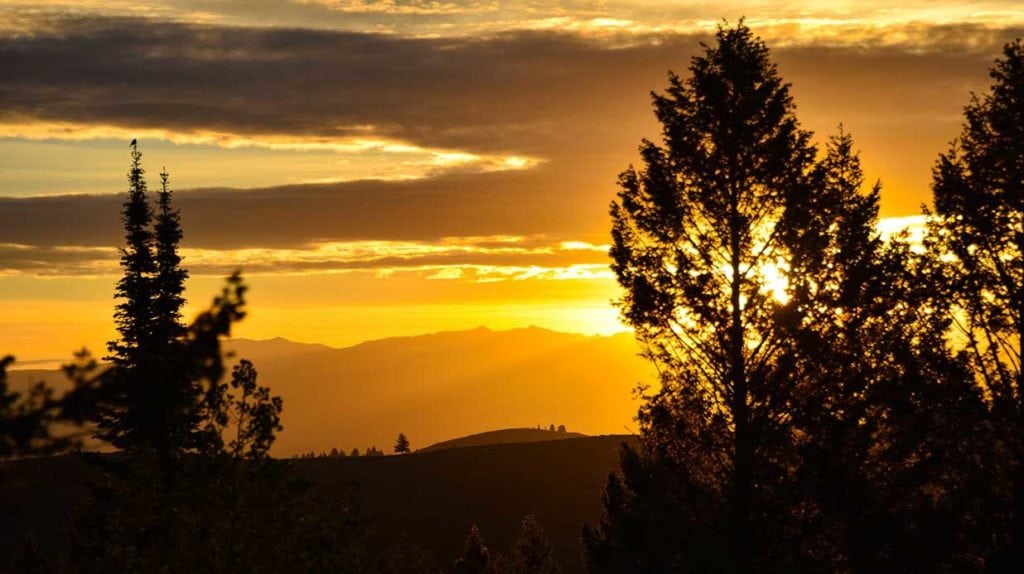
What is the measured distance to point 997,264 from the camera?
2395cm

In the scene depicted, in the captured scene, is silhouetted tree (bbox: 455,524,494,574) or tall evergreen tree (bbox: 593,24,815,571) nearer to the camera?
tall evergreen tree (bbox: 593,24,815,571)

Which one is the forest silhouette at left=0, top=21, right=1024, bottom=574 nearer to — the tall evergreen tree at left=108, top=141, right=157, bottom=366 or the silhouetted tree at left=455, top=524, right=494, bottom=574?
the tall evergreen tree at left=108, top=141, right=157, bottom=366

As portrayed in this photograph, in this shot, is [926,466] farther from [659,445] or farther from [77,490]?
[77,490]

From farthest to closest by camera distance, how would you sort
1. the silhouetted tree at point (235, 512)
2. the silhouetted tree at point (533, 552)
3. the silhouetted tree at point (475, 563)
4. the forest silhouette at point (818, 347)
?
1. the silhouetted tree at point (475, 563)
2. the silhouetted tree at point (533, 552)
3. the forest silhouette at point (818, 347)
4. the silhouetted tree at point (235, 512)

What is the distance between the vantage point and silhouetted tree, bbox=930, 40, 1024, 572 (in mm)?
23531

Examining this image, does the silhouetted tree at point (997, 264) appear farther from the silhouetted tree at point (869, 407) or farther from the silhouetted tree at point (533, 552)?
the silhouetted tree at point (533, 552)

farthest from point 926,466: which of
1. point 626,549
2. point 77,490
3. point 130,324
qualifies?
point 77,490

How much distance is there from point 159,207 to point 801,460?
2664 centimetres

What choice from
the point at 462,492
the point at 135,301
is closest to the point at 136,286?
the point at 135,301

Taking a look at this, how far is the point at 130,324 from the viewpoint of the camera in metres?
39.2

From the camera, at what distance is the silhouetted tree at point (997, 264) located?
926 inches

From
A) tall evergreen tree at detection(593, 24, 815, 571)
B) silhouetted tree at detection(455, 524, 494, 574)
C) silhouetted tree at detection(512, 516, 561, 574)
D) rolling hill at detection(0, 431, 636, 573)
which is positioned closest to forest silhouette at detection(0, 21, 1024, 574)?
tall evergreen tree at detection(593, 24, 815, 571)

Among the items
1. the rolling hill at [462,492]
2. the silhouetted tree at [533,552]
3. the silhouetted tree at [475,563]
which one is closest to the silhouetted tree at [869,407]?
the silhouetted tree at [533,552]

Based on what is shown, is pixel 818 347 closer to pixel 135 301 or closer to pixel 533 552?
pixel 135 301
